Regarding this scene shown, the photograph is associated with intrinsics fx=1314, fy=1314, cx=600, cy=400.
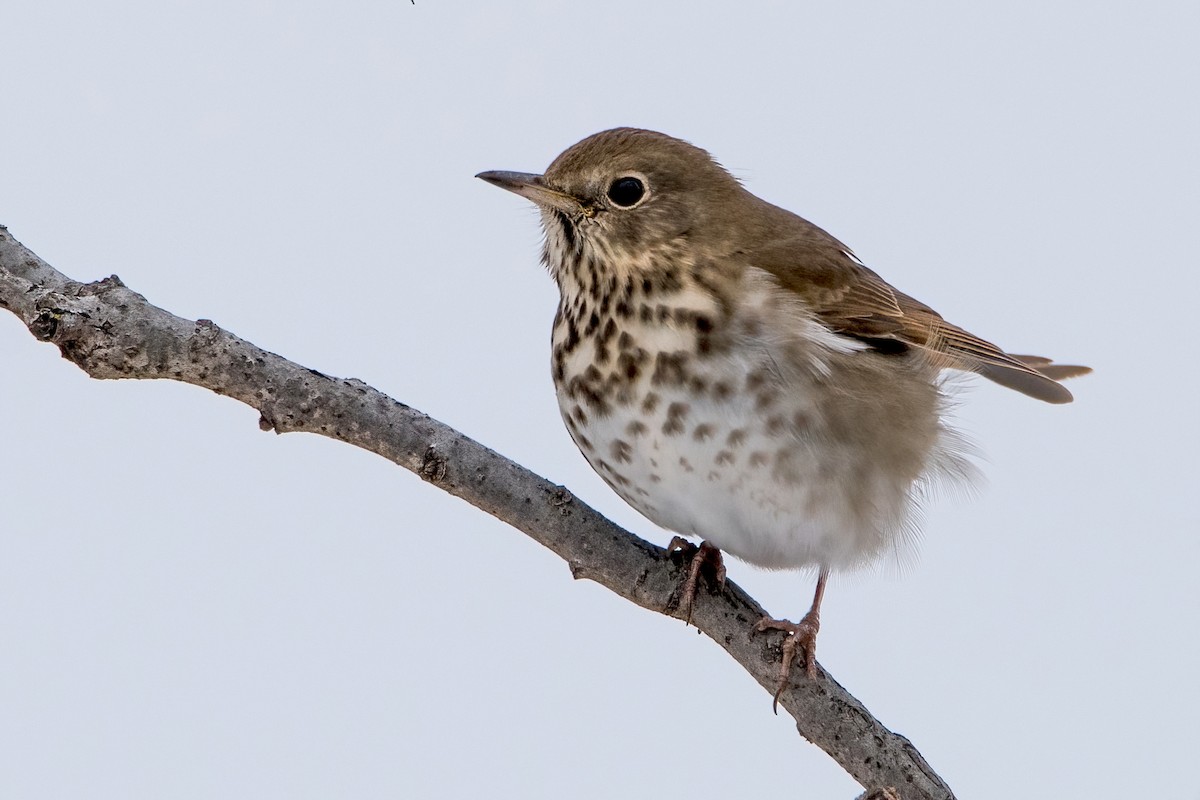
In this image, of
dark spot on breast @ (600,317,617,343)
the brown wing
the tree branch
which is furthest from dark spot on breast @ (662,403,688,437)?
the brown wing

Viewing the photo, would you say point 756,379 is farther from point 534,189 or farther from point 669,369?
point 534,189

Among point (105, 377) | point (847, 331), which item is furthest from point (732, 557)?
point (105, 377)

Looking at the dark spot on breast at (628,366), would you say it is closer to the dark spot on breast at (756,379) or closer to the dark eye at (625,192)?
the dark spot on breast at (756,379)

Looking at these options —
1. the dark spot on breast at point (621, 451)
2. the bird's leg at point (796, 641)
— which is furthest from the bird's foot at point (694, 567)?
the dark spot on breast at point (621, 451)

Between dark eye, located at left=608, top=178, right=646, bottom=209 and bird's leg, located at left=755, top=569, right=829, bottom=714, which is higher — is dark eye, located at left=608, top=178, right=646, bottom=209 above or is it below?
above

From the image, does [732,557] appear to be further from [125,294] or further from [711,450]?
[125,294]

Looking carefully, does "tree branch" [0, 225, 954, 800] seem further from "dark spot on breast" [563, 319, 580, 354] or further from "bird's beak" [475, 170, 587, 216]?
"bird's beak" [475, 170, 587, 216]

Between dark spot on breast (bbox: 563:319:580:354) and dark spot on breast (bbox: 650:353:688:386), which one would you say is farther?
dark spot on breast (bbox: 563:319:580:354)

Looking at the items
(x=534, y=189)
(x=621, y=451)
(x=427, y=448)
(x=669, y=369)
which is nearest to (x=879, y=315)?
(x=669, y=369)
